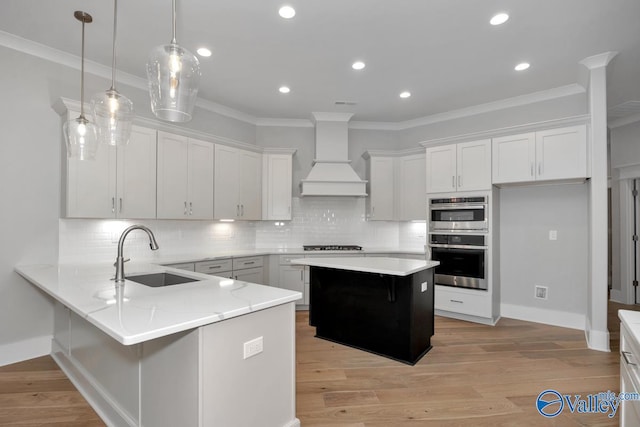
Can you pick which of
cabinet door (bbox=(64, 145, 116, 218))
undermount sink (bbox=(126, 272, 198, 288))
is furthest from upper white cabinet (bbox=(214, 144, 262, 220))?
undermount sink (bbox=(126, 272, 198, 288))

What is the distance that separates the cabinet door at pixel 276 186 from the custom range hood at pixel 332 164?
268 mm

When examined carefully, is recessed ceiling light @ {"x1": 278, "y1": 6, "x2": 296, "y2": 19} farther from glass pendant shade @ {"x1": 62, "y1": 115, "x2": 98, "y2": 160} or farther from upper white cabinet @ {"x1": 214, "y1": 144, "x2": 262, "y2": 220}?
upper white cabinet @ {"x1": 214, "y1": 144, "x2": 262, "y2": 220}

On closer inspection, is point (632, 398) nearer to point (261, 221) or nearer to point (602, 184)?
point (602, 184)

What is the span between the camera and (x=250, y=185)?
15.9ft

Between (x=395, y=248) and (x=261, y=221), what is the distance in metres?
2.24

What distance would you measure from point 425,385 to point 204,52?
3621mm

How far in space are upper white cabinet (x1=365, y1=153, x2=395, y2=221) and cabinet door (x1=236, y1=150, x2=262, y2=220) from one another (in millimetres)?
1724

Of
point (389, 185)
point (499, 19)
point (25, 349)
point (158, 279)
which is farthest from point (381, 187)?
point (25, 349)

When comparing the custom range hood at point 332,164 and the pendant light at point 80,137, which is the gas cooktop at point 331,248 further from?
the pendant light at point 80,137

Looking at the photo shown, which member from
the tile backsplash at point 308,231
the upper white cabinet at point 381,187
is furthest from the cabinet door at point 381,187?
the tile backsplash at point 308,231

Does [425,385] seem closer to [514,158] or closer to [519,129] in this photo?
[514,158]

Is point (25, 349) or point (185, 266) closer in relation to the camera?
point (25, 349)

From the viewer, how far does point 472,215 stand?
4.24 meters

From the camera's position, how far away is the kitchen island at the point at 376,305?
3.01m
